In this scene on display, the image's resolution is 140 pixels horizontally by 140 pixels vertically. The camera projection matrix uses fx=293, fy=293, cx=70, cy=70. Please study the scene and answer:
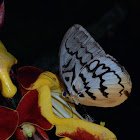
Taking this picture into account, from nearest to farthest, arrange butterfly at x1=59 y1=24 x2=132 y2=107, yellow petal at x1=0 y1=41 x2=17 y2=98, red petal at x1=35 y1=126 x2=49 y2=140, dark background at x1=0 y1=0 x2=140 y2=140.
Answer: yellow petal at x1=0 y1=41 x2=17 y2=98, red petal at x1=35 y1=126 x2=49 y2=140, butterfly at x1=59 y1=24 x2=132 y2=107, dark background at x1=0 y1=0 x2=140 y2=140

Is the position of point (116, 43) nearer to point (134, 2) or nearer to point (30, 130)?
point (134, 2)

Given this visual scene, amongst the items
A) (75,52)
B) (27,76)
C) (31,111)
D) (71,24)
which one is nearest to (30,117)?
(31,111)

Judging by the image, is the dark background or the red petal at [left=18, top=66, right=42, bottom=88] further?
the dark background

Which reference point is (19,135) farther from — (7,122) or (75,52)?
(75,52)

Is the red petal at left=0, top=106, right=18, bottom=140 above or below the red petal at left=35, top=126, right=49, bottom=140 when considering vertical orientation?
above

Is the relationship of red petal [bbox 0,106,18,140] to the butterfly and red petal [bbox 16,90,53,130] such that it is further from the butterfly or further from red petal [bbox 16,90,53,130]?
the butterfly

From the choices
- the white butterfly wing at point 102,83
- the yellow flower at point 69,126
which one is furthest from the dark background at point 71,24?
the yellow flower at point 69,126

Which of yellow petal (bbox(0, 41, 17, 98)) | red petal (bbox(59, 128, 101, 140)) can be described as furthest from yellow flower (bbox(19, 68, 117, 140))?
yellow petal (bbox(0, 41, 17, 98))

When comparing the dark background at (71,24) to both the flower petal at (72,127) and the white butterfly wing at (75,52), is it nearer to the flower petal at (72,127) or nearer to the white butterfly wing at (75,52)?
the white butterfly wing at (75,52)
